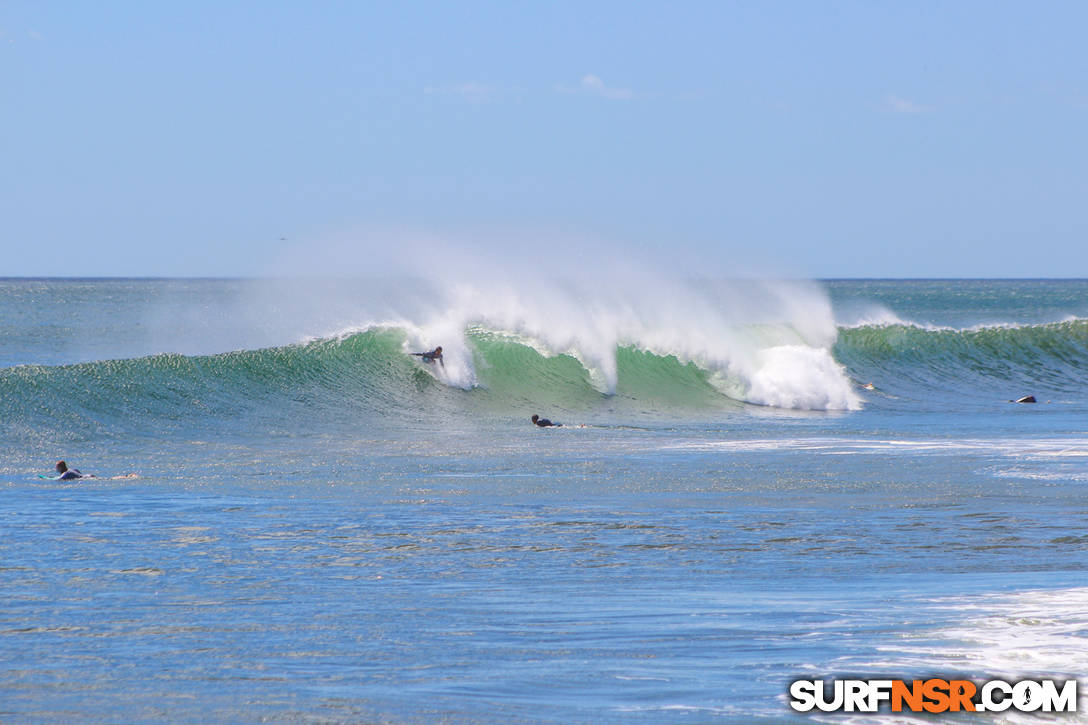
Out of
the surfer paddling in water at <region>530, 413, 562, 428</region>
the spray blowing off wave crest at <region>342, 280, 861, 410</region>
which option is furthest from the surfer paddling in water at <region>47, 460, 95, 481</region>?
the spray blowing off wave crest at <region>342, 280, 861, 410</region>

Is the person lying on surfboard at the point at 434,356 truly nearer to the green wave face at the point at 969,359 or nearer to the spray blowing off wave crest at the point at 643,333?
the spray blowing off wave crest at the point at 643,333

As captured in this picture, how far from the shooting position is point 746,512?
1241 cm

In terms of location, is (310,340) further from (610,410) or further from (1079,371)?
(1079,371)

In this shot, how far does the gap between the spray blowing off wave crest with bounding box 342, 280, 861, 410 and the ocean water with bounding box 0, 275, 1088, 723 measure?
0.58 feet

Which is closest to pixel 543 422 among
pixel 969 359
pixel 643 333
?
pixel 643 333

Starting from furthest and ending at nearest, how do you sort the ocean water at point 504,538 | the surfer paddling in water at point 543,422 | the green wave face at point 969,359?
the green wave face at point 969,359
the surfer paddling in water at point 543,422
the ocean water at point 504,538

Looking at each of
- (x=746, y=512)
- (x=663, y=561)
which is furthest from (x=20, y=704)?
(x=746, y=512)

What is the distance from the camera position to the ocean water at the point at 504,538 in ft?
22.4

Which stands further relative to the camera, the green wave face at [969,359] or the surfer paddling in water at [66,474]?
the green wave face at [969,359]

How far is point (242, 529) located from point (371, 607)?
127 inches

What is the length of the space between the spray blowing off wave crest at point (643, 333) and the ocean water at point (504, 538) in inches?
6.9

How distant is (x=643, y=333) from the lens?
31.1 m

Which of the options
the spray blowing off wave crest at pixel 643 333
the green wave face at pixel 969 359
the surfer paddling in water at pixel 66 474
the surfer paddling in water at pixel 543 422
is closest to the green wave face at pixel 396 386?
the green wave face at pixel 969 359

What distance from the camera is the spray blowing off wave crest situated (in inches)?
1102
